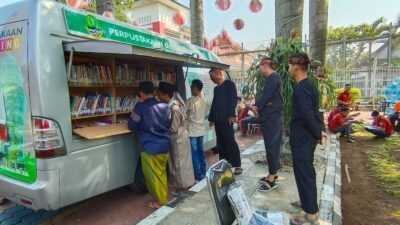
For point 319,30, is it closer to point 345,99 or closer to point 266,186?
point 345,99

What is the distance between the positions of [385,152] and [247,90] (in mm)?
3796

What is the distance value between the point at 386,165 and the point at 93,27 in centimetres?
567

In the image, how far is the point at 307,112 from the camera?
98.5 inches

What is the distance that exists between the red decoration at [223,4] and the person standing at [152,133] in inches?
253

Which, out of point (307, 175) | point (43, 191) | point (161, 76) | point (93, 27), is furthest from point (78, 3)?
point (307, 175)

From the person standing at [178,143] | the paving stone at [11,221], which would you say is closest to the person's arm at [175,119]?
the person standing at [178,143]

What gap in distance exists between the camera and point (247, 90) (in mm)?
5035

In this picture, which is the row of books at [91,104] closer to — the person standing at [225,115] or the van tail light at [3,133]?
the van tail light at [3,133]

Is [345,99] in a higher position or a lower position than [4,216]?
higher

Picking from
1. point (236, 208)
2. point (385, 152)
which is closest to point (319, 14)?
point (385, 152)

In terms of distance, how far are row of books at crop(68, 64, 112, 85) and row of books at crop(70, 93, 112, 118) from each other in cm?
19

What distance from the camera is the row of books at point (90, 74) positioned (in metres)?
3.28

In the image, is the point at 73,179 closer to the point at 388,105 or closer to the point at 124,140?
the point at 124,140

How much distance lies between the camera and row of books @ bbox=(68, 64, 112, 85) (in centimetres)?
328
